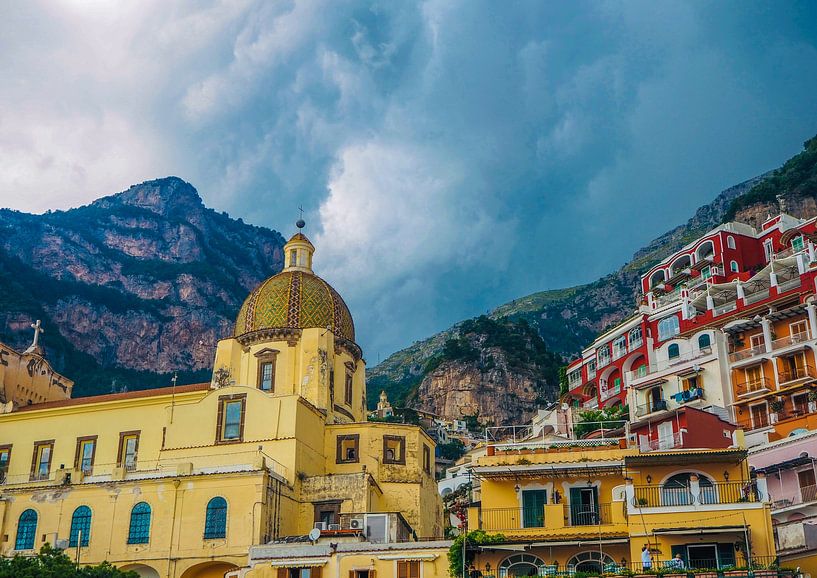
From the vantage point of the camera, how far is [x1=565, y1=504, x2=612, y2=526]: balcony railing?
101 feet

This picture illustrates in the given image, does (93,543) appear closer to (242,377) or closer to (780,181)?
(242,377)

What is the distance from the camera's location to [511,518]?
1243 inches

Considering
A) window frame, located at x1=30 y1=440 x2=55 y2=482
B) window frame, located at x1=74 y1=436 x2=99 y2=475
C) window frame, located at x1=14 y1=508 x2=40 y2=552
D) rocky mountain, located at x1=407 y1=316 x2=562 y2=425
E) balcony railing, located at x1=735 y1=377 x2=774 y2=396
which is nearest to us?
window frame, located at x1=14 y1=508 x2=40 y2=552

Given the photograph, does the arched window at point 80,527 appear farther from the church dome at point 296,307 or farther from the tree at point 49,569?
the church dome at point 296,307

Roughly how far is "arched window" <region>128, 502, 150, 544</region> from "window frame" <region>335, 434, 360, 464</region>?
950 cm

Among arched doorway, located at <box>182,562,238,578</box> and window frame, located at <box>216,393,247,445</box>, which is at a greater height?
window frame, located at <box>216,393,247,445</box>

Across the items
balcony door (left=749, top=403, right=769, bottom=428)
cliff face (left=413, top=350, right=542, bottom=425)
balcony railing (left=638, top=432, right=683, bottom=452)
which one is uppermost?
cliff face (left=413, top=350, right=542, bottom=425)

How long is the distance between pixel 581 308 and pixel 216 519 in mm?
118934

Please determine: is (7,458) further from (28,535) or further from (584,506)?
(584,506)

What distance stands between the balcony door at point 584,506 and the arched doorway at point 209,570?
14.0 metres

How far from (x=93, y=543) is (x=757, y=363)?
3370cm

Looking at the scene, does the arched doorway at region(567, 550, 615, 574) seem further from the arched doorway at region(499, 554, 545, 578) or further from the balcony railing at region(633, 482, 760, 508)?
the balcony railing at region(633, 482, 760, 508)

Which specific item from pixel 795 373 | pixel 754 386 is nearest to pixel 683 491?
pixel 795 373

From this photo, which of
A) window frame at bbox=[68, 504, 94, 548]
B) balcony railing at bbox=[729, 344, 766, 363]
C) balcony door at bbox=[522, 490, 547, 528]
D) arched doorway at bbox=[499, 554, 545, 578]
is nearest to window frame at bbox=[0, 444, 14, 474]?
window frame at bbox=[68, 504, 94, 548]
